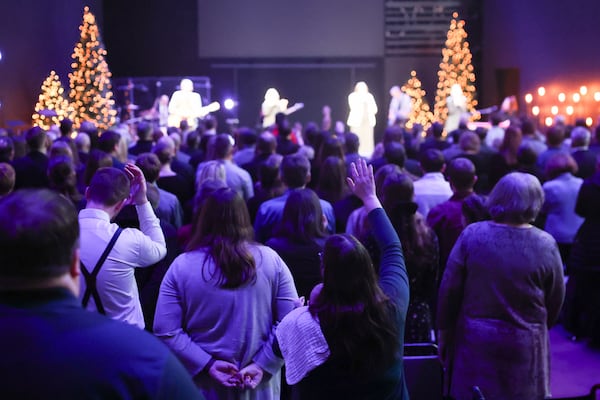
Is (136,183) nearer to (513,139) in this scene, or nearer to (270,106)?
(513,139)

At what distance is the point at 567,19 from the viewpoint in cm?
1584

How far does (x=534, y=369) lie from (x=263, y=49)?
18.3 metres

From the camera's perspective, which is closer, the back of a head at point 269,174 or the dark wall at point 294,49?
the back of a head at point 269,174

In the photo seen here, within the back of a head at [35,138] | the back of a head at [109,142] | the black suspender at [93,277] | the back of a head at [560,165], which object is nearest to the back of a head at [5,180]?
the back of a head at [109,142]

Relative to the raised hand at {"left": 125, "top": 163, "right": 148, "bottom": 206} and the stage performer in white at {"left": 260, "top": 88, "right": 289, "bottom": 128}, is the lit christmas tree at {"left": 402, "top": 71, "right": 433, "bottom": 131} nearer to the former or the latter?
the stage performer in white at {"left": 260, "top": 88, "right": 289, "bottom": 128}

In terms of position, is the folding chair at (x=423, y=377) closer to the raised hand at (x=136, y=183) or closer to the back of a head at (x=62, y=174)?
the raised hand at (x=136, y=183)

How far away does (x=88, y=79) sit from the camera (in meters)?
15.4

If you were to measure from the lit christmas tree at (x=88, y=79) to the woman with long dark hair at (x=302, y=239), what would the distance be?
11.9 m

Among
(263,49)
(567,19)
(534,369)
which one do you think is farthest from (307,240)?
(263,49)

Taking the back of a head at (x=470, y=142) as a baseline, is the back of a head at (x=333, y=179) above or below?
below

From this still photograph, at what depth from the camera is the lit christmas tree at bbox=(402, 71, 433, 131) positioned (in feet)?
64.6

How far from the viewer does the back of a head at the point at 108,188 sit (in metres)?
3.11

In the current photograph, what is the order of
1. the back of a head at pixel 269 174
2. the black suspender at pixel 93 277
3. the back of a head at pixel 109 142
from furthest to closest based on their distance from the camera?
the back of a head at pixel 109 142, the back of a head at pixel 269 174, the black suspender at pixel 93 277

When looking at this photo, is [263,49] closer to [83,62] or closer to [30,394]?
[83,62]
